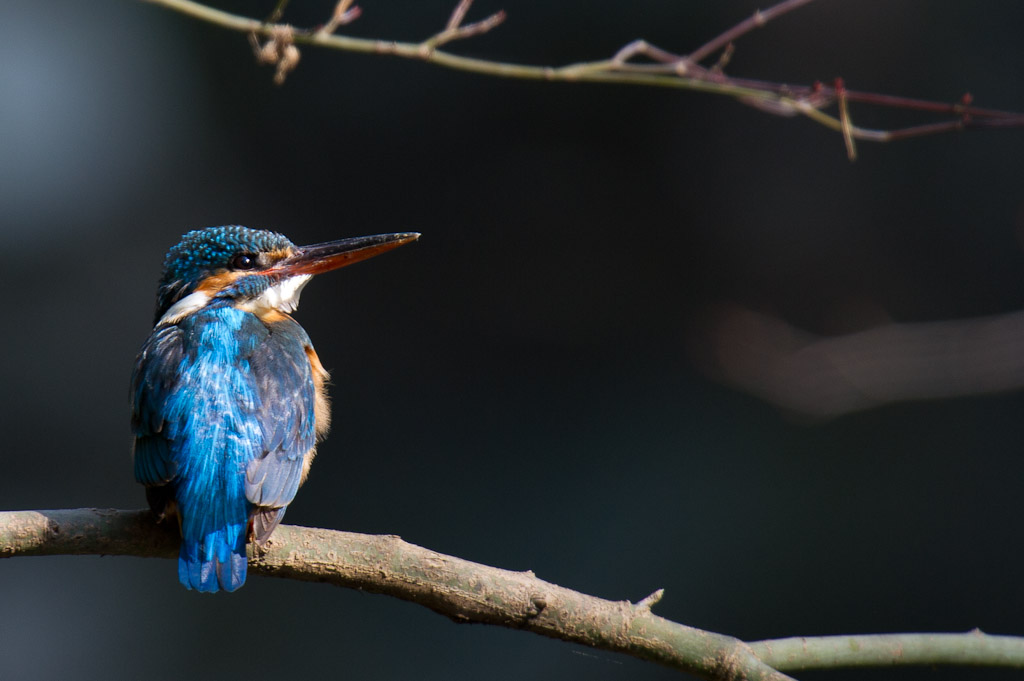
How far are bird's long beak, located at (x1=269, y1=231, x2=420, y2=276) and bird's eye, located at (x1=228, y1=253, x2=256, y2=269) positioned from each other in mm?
49

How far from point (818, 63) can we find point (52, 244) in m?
3.24

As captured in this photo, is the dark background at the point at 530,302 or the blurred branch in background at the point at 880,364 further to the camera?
the dark background at the point at 530,302

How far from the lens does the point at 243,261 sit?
236cm

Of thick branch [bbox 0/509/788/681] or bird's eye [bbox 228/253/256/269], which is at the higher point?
bird's eye [bbox 228/253/256/269]

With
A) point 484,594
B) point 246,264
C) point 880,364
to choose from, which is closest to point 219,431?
point 484,594

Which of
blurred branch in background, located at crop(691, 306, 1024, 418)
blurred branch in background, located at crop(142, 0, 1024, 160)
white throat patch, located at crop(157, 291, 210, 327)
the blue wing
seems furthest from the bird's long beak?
blurred branch in background, located at crop(691, 306, 1024, 418)

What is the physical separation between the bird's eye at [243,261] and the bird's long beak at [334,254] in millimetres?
49

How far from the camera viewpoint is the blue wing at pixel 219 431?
1.69 m

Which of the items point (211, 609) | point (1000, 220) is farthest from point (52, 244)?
point (1000, 220)

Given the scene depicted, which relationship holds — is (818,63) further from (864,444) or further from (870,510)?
(870,510)

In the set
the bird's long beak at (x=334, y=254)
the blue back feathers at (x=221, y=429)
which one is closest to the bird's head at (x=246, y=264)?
the bird's long beak at (x=334, y=254)

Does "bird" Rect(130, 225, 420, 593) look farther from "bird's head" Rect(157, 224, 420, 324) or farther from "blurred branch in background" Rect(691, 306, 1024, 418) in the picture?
"blurred branch in background" Rect(691, 306, 1024, 418)

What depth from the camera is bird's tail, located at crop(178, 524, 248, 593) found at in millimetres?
1665

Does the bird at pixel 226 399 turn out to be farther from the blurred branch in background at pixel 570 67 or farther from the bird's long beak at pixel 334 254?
the blurred branch in background at pixel 570 67
